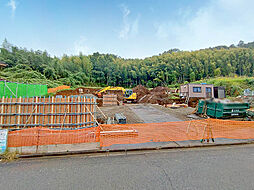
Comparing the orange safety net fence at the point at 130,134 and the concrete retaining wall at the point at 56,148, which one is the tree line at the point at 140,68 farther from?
the concrete retaining wall at the point at 56,148

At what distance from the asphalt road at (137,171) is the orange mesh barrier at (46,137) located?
0.70 m

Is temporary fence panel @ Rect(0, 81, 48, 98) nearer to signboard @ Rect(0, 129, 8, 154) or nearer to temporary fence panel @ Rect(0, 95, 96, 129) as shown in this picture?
temporary fence panel @ Rect(0, 95, 96, 129)

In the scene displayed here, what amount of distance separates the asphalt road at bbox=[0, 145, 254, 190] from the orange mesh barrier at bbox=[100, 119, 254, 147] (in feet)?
2.91

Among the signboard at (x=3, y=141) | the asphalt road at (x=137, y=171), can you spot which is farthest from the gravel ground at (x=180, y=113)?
the signboard at (x=3, y=141)

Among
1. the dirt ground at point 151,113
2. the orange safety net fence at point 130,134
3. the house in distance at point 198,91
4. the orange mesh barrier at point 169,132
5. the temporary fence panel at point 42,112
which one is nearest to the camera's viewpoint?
the orange safety net fence at point 130,134

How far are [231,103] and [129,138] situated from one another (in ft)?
23.8

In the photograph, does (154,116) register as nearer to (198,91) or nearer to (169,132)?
(169,132)

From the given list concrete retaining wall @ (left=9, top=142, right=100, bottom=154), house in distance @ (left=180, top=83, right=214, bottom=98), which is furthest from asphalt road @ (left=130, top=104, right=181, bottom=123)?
house in distance @ (left=180, top=83, right=214, bottom=98)

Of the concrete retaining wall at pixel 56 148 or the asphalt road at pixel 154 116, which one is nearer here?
the concrete retaining wall at pixel 56 148

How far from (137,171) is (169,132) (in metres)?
2.79

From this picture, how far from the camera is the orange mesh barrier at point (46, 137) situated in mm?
4207

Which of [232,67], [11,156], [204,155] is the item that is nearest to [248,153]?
[204,155]

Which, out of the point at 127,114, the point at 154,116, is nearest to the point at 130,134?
the point at 154,116

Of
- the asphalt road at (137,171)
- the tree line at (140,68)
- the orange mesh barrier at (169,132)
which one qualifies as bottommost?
the asphalt road at (137,171)
